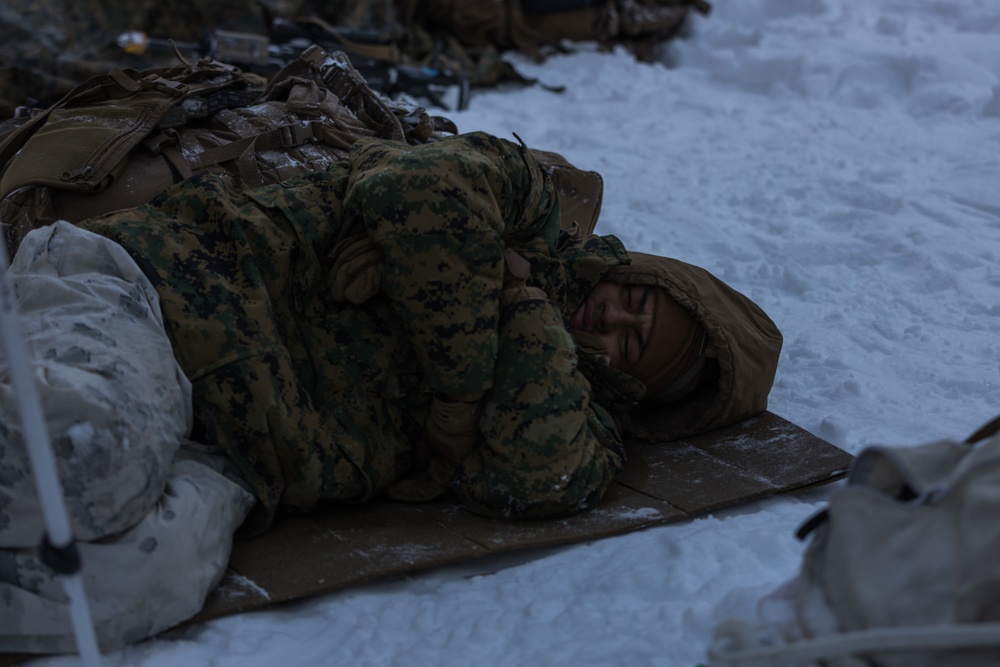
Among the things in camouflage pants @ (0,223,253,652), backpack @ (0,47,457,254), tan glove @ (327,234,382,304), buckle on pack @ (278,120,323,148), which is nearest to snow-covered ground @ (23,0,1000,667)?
camouflage pants @ (0,223,253,652)

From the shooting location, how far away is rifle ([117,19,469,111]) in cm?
517

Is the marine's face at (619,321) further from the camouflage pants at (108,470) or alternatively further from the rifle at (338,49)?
the rifle at (338,49)

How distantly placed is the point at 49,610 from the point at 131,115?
146 centimetres

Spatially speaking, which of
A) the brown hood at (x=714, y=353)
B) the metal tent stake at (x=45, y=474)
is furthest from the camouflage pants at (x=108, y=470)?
the brown hood at (x=714, y=353)

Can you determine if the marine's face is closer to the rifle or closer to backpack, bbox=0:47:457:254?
backpack, bbox=0:47:457:254

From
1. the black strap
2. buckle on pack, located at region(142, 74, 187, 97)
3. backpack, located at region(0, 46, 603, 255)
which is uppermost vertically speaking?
buckle on pack, located at region(142, 74, 187, 97)

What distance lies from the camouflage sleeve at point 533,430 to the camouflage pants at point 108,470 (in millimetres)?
592

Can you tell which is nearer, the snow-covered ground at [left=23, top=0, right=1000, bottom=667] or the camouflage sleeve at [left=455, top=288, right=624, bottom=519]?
the snow-covered ground at [left=23, top=0, right=1000, bottom=667]

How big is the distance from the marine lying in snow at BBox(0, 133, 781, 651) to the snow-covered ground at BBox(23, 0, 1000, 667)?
250 mm

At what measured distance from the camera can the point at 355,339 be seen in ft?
8.13

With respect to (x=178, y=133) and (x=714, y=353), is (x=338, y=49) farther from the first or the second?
(x=714, y=353)

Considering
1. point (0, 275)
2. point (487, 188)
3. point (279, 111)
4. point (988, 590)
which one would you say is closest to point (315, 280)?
point (487, 188)

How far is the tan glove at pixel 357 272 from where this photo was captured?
2.41 metres

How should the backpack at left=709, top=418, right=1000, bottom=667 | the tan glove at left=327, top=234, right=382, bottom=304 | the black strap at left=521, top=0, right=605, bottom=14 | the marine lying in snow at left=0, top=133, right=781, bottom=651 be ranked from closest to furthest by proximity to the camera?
the backpack at left=709, top=418, right=1000, bottom=667, the marine lying in snow at left=0, top=133, right=781, bottom=651, the tan glove at left=327, top=234, right=382, bottom=304, the black strap at left=521, top=0, right=605, bottom=14
